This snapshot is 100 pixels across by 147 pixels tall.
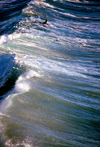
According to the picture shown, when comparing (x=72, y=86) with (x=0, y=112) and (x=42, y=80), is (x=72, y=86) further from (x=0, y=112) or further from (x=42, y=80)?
(x=0, y=112)

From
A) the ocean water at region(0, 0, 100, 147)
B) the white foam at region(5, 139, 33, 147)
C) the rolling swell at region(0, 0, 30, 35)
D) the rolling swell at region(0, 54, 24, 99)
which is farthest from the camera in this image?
the rolling swell at region(0, 0, 30, 35)

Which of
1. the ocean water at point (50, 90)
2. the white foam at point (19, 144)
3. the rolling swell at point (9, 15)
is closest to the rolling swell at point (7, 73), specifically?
the ocean water at point (50, 90)

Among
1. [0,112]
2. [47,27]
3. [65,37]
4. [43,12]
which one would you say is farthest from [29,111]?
[43,12]

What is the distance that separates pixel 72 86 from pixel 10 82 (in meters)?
1.11

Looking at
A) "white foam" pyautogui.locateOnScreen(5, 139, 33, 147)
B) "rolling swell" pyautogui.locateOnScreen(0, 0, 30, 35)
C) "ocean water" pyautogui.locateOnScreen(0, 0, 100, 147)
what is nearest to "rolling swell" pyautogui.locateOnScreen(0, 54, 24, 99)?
"ocean water" pyautogui.locateOnScreen(0, 0, 100, 147)

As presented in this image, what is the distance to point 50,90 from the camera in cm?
291

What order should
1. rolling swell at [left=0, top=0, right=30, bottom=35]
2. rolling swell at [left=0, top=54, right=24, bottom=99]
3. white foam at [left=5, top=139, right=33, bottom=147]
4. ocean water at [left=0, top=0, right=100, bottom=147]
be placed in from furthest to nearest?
rolling swell at [left=0, top=0, right=30, bottom=35]
rolling swell at [left=0, top=54, right=24, bottom=99]
ocean water at [left=0, top=0, right=100, bottom=147]
white foam at [left=5, top=139, right=33, bottom=147]

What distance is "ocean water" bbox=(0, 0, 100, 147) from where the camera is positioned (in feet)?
6.92

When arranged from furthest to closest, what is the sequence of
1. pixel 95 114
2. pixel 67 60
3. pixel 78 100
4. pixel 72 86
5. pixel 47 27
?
pixel 47 27 < pixel 67 60 < pixel 72 86 < pixel 78 100 < pixel 95 114

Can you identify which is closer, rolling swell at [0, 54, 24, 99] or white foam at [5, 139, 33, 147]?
white foam at [5, 139, 33, 147]

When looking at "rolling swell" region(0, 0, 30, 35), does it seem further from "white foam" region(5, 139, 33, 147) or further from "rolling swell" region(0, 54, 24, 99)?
"white foam" region(5, 139, 33, 147)

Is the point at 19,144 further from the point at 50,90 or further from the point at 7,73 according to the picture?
the point at 7,73

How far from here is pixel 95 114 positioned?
2.47 m

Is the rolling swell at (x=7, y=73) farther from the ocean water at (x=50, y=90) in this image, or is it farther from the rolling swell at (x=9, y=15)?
the rolling swell at (x=9, y=15)
